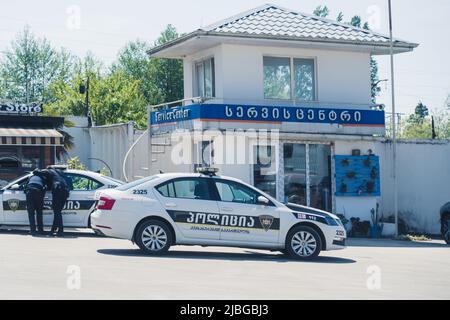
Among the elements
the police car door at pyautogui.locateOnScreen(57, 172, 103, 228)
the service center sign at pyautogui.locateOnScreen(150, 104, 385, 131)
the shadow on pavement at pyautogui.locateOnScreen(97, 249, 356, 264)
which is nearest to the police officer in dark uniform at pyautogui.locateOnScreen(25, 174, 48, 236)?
the police car door at pyautogui.locateOnScreen(57, 172, 103, 228)

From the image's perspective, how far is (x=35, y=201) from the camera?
58.4 feet

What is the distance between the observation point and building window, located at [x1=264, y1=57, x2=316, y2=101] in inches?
932

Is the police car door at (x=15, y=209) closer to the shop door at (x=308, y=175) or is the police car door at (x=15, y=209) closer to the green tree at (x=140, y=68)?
the shop door at (x=308, y=175)

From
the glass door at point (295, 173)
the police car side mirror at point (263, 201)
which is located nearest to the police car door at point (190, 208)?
the police car side mirror at point (263, 201)

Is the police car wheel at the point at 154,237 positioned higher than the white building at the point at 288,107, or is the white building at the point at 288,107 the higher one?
the white building at the point at 288,107

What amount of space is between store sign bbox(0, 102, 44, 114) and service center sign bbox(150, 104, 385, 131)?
456cm

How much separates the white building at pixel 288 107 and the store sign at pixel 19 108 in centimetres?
459

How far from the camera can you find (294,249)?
15.4 meters

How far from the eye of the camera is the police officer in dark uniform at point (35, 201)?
17.8 meters

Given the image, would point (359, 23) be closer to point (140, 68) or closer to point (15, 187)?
point (140, 68)

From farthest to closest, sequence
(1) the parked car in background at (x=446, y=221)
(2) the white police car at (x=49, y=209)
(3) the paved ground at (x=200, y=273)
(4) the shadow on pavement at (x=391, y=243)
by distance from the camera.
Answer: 1. (1) the parked car in background at (x=446, y=221)
2. (4) the shadow on pavement at (x=391, y=243)
3. (2) the white police car at (x=49, y=209)
4. (3) the paved ground at (x=200, y=273)

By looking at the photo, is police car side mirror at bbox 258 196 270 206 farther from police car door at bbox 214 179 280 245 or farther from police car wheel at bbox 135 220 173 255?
police car wheel at bbox 135 220 173 255
